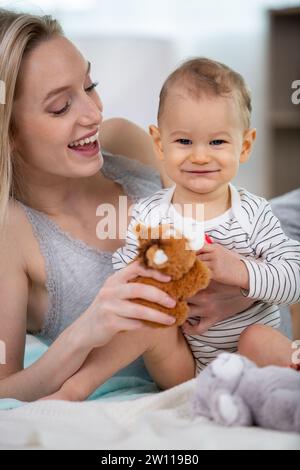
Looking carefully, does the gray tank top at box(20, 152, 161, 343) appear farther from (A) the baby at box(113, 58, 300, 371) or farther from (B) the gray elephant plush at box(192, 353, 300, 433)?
(B) the gray elephant plush at box(192, 353, 300, 433)

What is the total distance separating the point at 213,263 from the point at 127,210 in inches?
11.1

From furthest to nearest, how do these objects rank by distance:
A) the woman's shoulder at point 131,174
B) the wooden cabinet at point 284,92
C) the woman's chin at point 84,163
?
the wooden cabinet at point 284,92 → the woman's shoulder at point 131,174 → the woman's chin at point 84,163

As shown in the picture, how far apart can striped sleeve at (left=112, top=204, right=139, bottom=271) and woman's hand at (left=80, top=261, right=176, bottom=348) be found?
0.13 metres

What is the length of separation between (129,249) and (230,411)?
14.1 inches

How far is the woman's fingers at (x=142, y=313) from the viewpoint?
936mm

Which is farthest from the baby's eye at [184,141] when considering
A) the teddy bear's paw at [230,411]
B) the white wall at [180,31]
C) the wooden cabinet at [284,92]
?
the wooden cabinet at [284,92]

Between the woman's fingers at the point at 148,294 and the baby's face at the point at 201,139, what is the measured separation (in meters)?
0.21

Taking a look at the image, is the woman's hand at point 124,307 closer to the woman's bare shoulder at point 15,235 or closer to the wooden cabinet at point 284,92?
the woman's bare shoulder at point 15,235

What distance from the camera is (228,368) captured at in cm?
89

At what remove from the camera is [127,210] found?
4.06 feet

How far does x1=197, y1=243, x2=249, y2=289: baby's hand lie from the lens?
1002mm

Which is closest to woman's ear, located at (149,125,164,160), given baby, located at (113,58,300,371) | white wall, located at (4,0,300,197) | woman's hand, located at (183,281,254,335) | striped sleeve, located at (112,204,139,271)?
baby, located at (113,58,300,371)

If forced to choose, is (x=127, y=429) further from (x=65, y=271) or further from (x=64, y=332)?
(x=65, y=271)

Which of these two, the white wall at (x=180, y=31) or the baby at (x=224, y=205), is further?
the white wall at (x=180, y=31)
